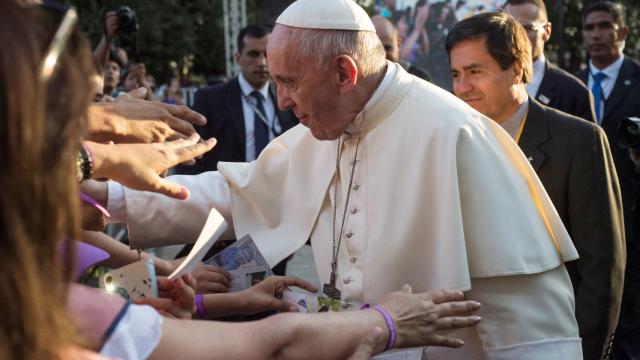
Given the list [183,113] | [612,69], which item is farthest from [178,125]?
[612,69]

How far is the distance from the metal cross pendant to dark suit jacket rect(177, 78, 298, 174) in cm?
351

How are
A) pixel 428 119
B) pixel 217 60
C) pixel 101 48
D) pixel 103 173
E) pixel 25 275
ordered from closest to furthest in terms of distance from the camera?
pixel 25 275, pixel 103 173, pixel 428 119, pixel 101 48, pixel 217 60

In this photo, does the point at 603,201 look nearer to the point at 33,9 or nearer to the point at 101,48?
the point at 33,9

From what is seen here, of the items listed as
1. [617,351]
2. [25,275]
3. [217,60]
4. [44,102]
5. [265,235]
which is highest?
[44,102]

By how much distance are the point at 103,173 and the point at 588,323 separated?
1.90 m

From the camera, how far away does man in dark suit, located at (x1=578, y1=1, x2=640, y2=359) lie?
5176 millimetres

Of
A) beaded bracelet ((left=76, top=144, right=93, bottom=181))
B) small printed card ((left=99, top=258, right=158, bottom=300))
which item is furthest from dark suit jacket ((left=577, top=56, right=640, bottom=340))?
beaded bracelet ((left=76, top=144, right=93, bottom=181))

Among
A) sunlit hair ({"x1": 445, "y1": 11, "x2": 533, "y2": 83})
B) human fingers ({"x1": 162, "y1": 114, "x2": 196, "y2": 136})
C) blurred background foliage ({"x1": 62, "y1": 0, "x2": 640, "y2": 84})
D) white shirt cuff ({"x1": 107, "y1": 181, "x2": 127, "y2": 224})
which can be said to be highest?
sunlit hair ({"x1": 445, "y1": 11, "x2": 533, "y2": 83})

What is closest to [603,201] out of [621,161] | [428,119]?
[428,119]

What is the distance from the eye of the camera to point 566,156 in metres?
3.32

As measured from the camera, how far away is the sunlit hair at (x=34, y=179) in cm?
130

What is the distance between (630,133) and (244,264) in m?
2.31

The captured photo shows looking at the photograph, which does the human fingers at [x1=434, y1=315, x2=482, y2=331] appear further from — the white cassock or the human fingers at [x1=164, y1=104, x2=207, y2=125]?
the human fingers at [x1=164, y1=104, x2=207, y2=125]

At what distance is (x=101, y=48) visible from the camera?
658cm
